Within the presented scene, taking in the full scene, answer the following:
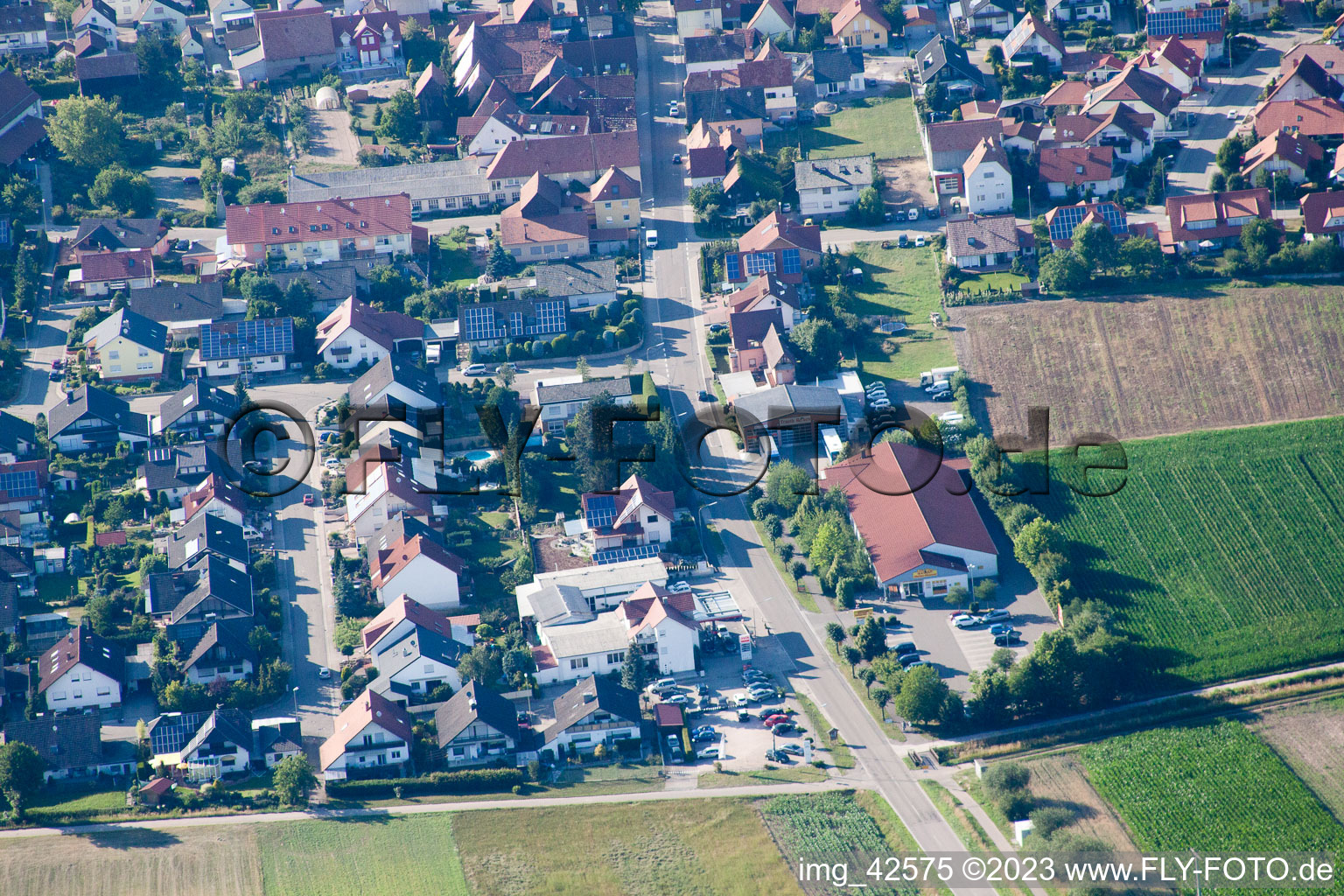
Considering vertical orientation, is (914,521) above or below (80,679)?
above

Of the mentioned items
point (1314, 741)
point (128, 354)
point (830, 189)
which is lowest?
point (1314, 741)

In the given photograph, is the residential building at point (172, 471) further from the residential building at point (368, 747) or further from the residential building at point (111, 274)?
the residential building at point (368, 747)

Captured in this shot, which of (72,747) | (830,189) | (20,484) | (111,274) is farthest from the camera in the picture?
(830,189)

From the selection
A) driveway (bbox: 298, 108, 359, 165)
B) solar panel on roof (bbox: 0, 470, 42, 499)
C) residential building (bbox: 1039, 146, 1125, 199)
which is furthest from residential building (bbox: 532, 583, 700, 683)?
driveway (bbox: 298, 108, 359, 165)

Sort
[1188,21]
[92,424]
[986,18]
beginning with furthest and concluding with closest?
[986,18]
[1188,21]
[92,424]

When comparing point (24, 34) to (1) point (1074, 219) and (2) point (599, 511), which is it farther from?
(1) point (1074, 219)

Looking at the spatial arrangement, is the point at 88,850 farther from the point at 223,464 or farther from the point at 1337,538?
the point at 1337,538

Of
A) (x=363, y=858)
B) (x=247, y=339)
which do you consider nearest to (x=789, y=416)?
(x=247, y=339)
